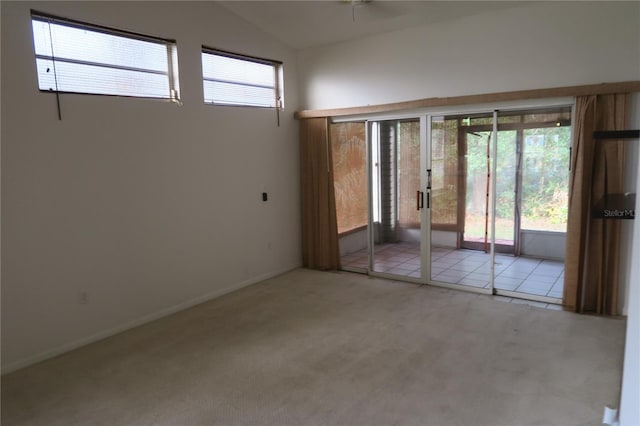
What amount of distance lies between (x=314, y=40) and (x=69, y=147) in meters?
3.13

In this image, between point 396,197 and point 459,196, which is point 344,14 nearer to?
point 396,197

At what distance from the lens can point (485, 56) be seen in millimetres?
4359

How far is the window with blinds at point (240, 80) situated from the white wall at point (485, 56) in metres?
0.46

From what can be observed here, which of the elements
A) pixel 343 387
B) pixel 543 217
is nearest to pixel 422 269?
pixel 543 217

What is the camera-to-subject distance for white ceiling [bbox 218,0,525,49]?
421cm

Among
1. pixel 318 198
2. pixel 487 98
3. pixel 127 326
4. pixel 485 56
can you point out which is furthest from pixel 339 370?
pixel 485 56

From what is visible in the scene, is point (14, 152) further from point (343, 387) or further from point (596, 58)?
point (596, 58)

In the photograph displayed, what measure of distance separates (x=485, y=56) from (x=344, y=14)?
154 cm

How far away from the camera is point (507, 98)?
13.8 ft

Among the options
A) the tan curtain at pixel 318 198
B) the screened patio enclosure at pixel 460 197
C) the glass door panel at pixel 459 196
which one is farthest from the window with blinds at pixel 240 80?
the glass door panel at pixel 459 196

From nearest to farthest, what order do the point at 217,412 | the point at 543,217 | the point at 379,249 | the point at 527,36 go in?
the point at 217,412 < the point at 527,36 < the point at 543,217 < the point at 379,249

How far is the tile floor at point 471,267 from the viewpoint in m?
4.76

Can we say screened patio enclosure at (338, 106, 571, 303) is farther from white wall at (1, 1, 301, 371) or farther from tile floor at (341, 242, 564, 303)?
white wall at (1, 1, 301, 371)

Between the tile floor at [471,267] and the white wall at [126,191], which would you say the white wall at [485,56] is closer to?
the white wall at [126,191]
